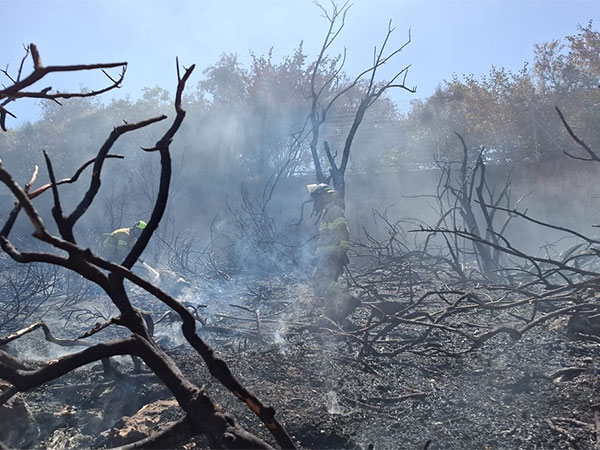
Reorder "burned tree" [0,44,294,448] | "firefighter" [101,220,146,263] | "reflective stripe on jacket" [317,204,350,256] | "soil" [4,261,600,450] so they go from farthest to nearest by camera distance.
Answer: "firefighter" [101,220,146,263] < "reflective stripe on jacket" [317,204,350,256] < "soil" [4,261,600,450] < "burned tree" [0,44,294,448]

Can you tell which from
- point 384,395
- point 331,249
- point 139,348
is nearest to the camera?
point 139,348

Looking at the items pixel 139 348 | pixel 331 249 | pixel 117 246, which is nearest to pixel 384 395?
pixel 139 348

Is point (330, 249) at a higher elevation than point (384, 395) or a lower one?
higher

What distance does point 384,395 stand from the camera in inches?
140

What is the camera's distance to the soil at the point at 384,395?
287 centimetres

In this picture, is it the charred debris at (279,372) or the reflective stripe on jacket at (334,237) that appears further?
the reflective stripe on jacket at (334,237)

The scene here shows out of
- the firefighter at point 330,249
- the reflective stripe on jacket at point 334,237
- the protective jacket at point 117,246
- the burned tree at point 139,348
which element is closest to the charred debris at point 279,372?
the burned tree at point 139,348

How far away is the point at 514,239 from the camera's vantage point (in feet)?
47.8

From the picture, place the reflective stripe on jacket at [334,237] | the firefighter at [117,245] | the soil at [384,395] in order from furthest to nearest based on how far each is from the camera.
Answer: the firefighter at [117,245], the reflective stripe on jacket at [334,237], the soil at [384,395]

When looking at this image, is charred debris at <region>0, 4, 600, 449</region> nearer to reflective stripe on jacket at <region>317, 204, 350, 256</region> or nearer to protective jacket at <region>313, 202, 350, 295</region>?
protective jacket at <region>313, 202, 350, 295</region>

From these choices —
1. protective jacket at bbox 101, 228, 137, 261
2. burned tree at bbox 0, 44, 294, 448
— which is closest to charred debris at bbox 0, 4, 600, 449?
burned tree at bbox 0, 44, 294, 448

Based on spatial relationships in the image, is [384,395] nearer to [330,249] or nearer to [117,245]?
[330,249]

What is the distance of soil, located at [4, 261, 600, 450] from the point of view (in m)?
2.87

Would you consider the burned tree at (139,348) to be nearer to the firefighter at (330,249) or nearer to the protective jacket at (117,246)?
the firefighter at (330,249)
